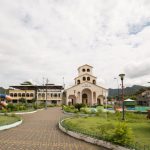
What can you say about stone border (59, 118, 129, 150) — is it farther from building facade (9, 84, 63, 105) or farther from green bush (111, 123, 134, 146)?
building facade (9, 84, 63, 105)

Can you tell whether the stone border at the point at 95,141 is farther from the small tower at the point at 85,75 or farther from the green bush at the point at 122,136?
the small tower at the point at 85,75

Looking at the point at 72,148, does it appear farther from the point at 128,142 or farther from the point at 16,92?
the point at 16,92

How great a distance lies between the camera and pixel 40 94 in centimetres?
9100

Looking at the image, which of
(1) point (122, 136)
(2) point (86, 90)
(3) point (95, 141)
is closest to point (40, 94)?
(2) point (86, 90)

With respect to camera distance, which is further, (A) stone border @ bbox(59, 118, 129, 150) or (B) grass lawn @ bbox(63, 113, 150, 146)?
(B) grass lawn @ bbox(63, 113, 150, 146)

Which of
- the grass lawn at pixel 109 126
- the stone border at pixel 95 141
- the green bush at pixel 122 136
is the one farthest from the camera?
the grass lawn at pixel 109 126

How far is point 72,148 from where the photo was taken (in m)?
11.2

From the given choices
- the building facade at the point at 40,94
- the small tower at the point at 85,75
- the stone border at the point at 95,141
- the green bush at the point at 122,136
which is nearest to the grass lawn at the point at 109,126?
the stone border at the point at 95,141

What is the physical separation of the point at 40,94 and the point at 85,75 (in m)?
24.1

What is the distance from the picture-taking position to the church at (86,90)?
70.6 metres

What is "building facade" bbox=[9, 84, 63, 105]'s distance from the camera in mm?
89000

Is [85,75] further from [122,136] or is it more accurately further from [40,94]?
[122,136]

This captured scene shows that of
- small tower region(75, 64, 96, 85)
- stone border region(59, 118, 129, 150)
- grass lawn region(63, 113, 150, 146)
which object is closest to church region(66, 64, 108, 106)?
small tower region(75, 64, 96, 85)

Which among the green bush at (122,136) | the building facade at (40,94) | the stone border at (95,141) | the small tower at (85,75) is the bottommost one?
the stone border at (95,141)
